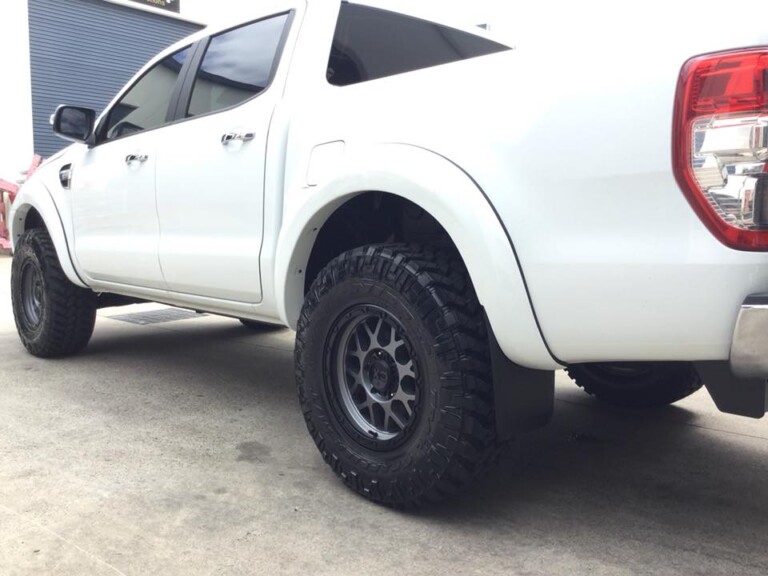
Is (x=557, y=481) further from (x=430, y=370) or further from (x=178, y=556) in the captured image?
(x=178, y=556)

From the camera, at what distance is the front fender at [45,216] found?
13.7ft

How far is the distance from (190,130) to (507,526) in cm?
220

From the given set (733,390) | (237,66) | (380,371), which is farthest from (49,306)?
(733,390)

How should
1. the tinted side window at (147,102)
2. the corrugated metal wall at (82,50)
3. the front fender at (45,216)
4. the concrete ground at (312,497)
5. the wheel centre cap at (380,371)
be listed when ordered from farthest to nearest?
1. the corrugated metal wall at (82,50)
2. the front fender at (45,216)
3. the tinted side window at (147,102)
4. the wheel centre cap at (380,371)
5. the concrete ground at (312,497)

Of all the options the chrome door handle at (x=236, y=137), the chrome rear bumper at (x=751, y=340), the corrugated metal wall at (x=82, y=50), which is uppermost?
the corrugated metal wall at (x=82, y=50)

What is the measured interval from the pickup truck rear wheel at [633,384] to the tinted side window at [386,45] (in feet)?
5.07

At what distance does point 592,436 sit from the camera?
3.13m

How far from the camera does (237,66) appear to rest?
3.20m

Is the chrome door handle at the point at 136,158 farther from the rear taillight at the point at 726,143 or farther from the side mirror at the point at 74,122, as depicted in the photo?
the rear taillight at the point at 726,143

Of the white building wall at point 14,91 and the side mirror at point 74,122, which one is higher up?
the white building wall at point 14,91


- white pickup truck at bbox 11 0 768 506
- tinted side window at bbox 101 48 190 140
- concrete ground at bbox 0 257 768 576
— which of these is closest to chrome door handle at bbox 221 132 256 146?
white pickup truck at bbox 11 0 768 506

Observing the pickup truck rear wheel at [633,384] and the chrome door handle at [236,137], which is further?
the pickup truck rear wheel at [633,384]

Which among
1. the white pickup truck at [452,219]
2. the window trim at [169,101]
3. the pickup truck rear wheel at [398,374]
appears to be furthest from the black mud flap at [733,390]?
the window trim at [169,101]

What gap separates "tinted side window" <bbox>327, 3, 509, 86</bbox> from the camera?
9.32 ft
